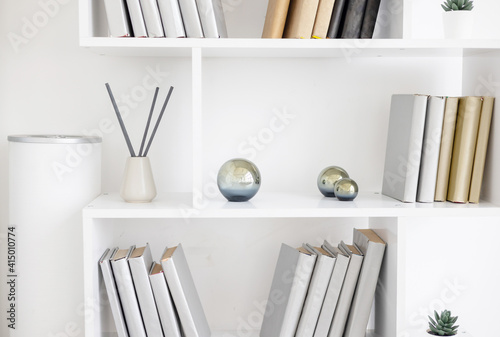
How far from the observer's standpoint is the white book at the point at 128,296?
4.24 feet

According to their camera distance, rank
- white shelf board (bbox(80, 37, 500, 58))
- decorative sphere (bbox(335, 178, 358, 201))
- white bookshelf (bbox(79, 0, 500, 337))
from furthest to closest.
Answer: white bookshelf (bbox(79, 0, 500, 337)) < decorative sphere (bbox(335, 178, 358, 201)) < white shelf board (bbox(80, 37, 500, 58))

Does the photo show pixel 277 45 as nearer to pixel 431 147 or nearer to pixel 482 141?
pixel 431 147

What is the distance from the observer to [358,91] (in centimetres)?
154

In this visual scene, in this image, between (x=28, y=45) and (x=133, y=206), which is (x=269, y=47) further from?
(x=28, y=45)

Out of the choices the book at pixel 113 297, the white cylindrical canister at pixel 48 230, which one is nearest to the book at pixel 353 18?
the white cylindrical canister at pixel 48 230

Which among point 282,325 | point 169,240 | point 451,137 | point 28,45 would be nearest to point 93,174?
point 169,240

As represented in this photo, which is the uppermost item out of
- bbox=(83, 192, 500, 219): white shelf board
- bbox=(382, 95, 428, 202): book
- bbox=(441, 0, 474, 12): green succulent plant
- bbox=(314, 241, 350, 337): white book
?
bbox=(441, 0, 474, 12): green succulent plant

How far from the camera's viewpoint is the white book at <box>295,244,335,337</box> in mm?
1326

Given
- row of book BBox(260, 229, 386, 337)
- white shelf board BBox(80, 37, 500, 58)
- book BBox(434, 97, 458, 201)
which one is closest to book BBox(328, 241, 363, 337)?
row of book BBox(260, 229, 386, 337)

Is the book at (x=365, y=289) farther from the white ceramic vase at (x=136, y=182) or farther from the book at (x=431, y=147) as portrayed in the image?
the white ceramic vase at (x=136, y=182)

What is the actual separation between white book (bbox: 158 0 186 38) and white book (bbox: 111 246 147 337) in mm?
507

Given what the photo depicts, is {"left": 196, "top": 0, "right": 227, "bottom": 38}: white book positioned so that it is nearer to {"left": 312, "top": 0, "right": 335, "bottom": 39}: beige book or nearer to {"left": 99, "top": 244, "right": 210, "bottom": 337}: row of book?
{"left": 312, "top": 0, "right": 335, "bottom": 39}: beige book

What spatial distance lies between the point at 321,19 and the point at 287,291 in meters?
0.63

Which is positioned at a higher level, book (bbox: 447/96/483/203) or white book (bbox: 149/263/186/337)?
book (bbox: 447/96/483/203)
